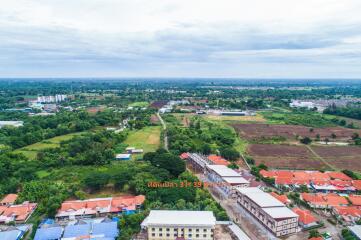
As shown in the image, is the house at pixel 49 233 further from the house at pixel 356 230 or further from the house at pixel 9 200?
the house at pixel 356 230

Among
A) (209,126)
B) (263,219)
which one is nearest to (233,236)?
(263,219)

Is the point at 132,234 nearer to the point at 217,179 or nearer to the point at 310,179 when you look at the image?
the point at 217,179

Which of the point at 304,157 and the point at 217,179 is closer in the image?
the point at 217,179

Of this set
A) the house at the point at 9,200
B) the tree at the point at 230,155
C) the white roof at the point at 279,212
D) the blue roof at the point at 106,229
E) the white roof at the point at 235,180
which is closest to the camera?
the blue roof at the point at 106,229

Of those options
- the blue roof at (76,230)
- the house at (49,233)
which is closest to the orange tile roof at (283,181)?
the blue roof at (76,230)

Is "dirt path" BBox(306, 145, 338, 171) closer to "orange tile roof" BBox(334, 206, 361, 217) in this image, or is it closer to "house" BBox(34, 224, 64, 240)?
"orange tile roof" BBox(334, 206, 361, 217)
